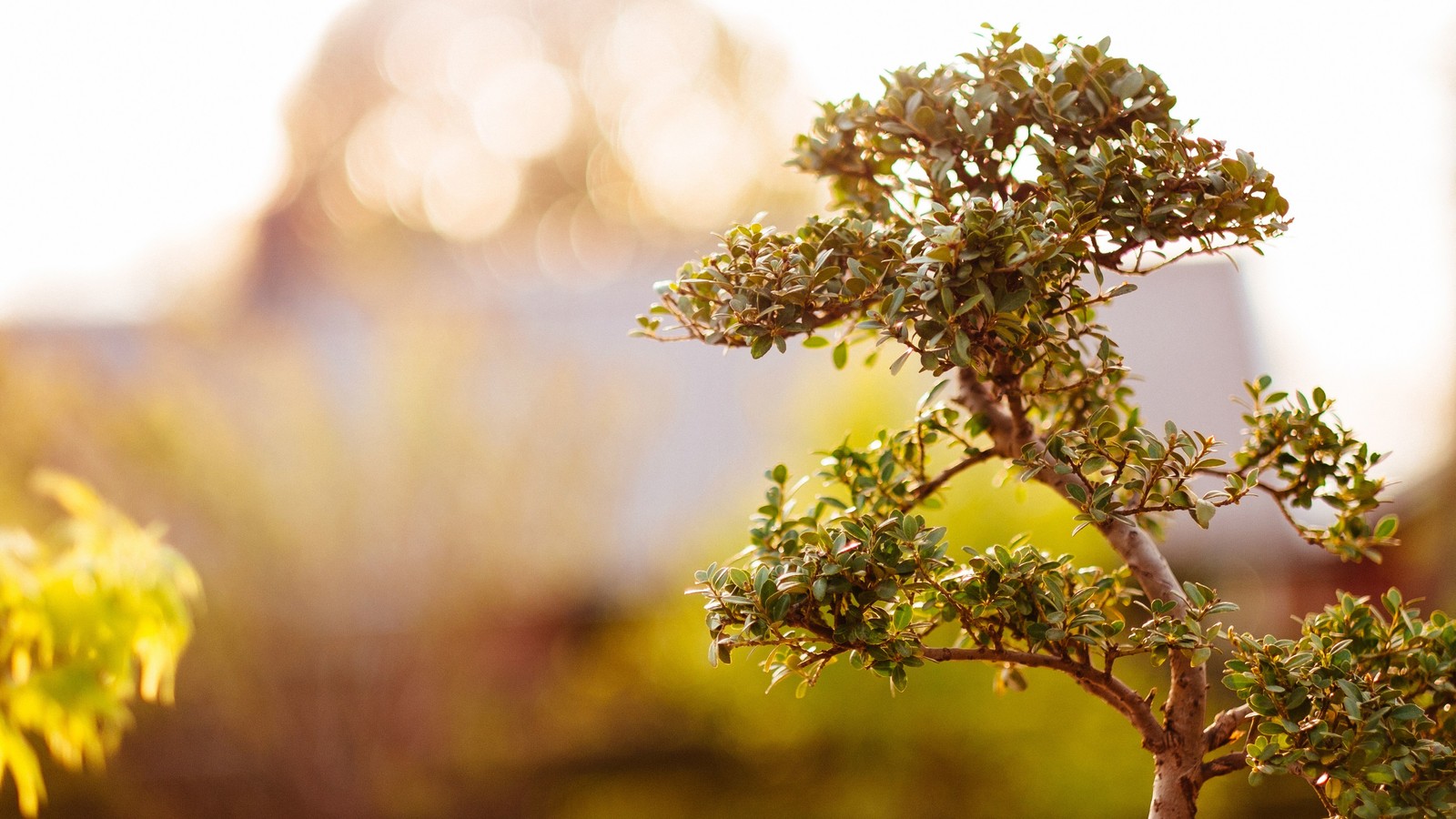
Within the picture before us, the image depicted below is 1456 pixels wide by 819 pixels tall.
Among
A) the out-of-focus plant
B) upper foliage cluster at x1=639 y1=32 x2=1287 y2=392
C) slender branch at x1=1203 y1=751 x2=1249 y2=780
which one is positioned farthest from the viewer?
the out-of-focus plant

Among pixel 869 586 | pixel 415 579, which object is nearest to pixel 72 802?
pixel 415 579

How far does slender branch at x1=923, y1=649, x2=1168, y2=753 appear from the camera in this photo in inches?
42.2

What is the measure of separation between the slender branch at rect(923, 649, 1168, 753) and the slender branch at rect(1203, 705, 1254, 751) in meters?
0.05

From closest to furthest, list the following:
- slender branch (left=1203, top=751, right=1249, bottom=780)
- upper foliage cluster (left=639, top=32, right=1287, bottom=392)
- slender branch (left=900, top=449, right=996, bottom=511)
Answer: upper foliage cluster (left=639, top=32, right=1287, bottom=392)
slender branch (left=1203, top=751, right=1249, bottom=780)
slender branch (left=900, top=449, right=996, bottom=511)

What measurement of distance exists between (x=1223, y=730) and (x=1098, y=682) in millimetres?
153

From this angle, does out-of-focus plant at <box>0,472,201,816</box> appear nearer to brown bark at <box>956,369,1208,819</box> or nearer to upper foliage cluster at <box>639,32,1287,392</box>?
upper foliage cluster at <box>639,32,1287,392</box>

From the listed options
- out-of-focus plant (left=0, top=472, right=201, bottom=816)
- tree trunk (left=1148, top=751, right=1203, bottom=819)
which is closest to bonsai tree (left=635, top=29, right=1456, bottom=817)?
tree trunk (left=1148, top=751, right=1203, bottom=819)

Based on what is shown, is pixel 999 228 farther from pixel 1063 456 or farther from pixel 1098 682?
pixel 1098 682

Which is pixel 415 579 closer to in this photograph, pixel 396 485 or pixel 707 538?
pixel 396 485

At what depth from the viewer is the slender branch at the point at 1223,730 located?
3.67 ft

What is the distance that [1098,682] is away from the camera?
1.12 m

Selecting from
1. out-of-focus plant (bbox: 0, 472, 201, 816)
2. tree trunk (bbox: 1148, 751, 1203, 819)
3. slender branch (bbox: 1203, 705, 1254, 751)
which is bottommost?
tree trunk (bbox: 1148, 751, 1203, 819)

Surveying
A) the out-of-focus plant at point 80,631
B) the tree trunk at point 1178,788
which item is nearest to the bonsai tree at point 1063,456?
the tree trunk at point 1178,788

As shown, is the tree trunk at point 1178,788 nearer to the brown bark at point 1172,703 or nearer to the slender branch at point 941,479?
the brown bark at point 1172,703
